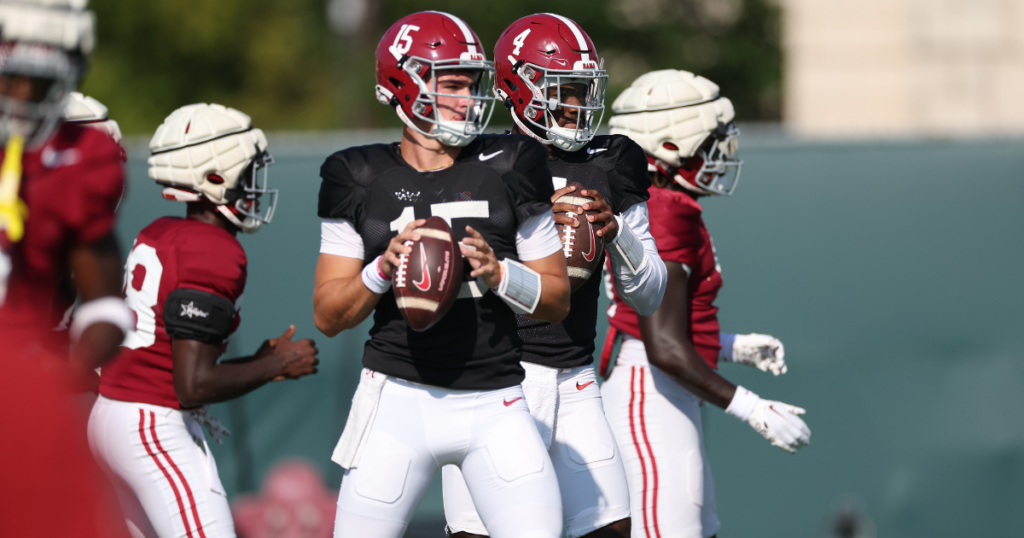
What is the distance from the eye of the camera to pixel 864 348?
17.7ft

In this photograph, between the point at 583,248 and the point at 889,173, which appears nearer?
the point at 583,248

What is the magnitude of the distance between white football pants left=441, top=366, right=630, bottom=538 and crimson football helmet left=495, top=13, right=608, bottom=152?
29.1 inches

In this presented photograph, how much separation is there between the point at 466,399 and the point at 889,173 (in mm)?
3538

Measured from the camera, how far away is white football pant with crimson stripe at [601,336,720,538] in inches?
142

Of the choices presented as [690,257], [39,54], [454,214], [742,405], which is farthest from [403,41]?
[742,405]

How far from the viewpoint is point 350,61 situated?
893 inches

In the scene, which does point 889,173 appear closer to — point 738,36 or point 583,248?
point 583,248

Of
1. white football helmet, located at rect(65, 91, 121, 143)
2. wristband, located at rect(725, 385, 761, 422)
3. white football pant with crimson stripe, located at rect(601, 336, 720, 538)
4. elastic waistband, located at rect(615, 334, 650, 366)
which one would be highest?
white football helmet, located at rect(65, 91, 121, 143)

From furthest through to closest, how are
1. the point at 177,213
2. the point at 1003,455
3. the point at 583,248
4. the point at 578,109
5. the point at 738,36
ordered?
the point at 738,36, the point at 177,213, the point at 1003,455, the point at 578,109, the point at 583,248

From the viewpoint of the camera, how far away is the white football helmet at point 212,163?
3.65 meters

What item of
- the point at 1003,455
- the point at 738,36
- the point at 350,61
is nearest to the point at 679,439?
the point at 1003,455

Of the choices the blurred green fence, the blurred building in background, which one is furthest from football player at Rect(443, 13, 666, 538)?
the blurred building in background

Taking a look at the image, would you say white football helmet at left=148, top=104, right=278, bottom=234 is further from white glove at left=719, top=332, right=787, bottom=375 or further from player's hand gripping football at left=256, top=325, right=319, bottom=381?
white glove at left=719, top=332, right=787, bottom=375

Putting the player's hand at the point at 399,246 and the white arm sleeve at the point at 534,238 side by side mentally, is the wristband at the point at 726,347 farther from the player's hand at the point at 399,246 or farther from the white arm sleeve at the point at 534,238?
the player's hand at the point at 399,246
